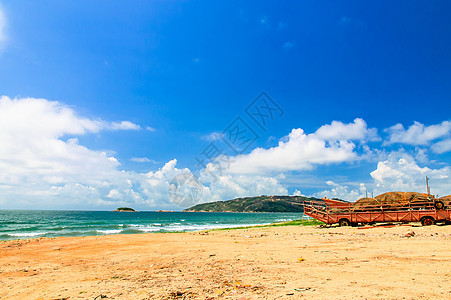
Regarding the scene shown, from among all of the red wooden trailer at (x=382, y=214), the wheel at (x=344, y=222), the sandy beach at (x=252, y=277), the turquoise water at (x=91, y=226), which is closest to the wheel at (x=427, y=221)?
the red wooden trailer at (x=382, y=214)

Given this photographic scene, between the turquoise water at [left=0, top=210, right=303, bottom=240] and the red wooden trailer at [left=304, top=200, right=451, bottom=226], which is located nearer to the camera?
the red wooden trailer at [left=304, top=200, right=451, bottom=226]

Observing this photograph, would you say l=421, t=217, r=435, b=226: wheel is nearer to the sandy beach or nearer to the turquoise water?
the sandy beach

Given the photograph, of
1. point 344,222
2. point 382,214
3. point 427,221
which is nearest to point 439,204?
point 427,221

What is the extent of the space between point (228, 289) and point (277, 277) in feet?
5.00

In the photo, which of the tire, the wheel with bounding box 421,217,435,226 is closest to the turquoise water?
the tire

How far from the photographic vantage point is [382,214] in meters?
22.9

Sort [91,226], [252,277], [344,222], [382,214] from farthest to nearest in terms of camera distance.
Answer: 1. [91,226]
2. [344,222]
3. [382,214]
4. [252,277]

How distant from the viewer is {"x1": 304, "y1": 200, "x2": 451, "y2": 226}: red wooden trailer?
69.4 ft

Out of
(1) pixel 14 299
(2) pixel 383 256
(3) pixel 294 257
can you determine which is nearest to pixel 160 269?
(1) pixel 14 299

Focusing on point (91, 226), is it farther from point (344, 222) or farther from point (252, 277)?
point (252, 277)

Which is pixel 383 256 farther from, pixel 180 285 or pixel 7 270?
pixel 7 270

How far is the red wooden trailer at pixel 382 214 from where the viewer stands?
69.4ft

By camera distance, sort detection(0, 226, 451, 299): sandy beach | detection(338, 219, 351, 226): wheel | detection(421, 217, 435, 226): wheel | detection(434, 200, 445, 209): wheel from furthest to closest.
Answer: detection(338, 219, 351, 226): wheel, detection(434, 200, 445, 209): wheel, detection(421, 217, 435, 226): wheel, detection(0, 226, 451, 299): sandy beach

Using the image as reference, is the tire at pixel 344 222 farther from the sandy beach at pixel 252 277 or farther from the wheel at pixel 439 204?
the sandy beach at pixel 252 277
